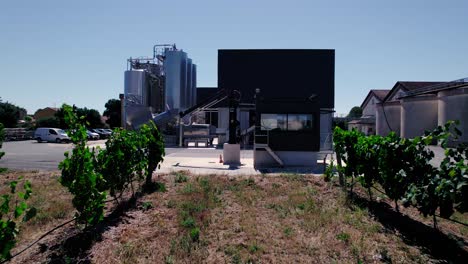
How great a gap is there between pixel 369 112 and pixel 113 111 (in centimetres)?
5487

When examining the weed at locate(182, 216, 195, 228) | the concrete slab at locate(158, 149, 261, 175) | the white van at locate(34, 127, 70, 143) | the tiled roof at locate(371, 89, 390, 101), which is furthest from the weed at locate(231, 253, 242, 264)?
the tiled roof at locate(371, 89, 390, 101)

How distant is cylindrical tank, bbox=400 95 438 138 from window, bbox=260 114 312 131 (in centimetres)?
2240

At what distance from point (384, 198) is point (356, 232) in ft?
11.9

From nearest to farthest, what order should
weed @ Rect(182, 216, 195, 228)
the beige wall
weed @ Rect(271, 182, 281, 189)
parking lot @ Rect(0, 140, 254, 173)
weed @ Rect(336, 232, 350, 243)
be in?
1. weed @ Rect(336, 232, 350, 243)
2. weed @ Rect(182, 216, 195, 228)
3. weed @ Rect(271, 182, 281, 189)
4. parking lot @ Rect(0, 140, 254, 173)
5. the beige wall

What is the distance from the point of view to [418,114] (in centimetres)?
3356

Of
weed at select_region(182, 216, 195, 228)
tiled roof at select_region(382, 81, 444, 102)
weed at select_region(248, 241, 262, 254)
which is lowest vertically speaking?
weed at select_region(248, 241, 262, 254)

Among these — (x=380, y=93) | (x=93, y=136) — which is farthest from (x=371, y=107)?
(x=93, y=136)

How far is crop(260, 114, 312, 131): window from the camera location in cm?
1656

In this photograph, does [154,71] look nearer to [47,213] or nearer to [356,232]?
[47,213]

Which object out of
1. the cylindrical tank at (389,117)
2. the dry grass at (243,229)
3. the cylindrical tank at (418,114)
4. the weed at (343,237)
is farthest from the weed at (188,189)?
the cylindrical tank at (389,117)

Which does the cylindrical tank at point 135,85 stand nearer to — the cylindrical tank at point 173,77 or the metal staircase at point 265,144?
the cylindrical tank at point 173,77

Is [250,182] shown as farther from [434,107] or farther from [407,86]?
[407,86]

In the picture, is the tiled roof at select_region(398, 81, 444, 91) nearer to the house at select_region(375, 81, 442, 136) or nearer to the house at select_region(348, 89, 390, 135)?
the house at select_region(375, 81, 442, 136)

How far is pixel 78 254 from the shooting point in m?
5.19
